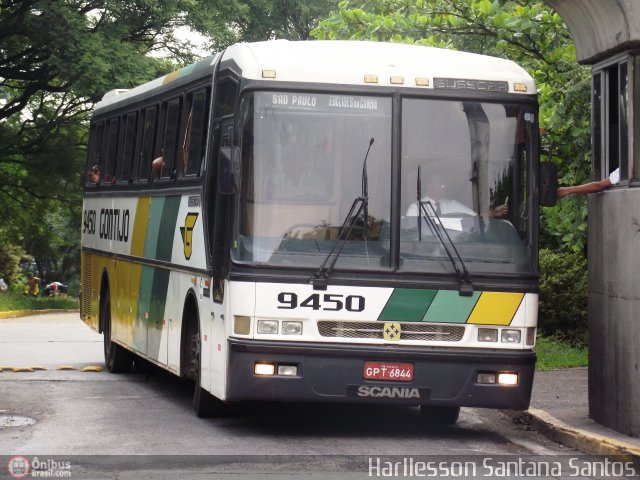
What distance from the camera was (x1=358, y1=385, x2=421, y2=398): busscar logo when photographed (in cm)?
1092

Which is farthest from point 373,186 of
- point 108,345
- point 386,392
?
point 108,345

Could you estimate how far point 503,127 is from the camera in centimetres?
1138

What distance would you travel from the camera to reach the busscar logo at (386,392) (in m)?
10.9

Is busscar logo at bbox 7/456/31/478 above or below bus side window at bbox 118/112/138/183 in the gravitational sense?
below

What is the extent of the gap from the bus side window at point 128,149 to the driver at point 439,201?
5994 millimetres

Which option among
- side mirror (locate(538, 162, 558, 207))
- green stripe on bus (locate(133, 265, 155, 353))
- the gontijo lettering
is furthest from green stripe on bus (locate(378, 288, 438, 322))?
the gontijo lettering

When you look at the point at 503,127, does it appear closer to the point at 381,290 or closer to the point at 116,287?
the point at 381,290

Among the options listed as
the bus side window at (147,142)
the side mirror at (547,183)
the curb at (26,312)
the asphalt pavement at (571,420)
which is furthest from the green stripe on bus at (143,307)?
the curb at (26,312)

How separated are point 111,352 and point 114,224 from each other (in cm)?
159

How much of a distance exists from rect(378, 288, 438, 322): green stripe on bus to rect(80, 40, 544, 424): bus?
14 mm

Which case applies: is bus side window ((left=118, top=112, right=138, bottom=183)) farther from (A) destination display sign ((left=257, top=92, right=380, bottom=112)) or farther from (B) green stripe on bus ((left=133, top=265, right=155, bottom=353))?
(A) destination display sign ((left=257, top=92, right=380, bottom=112))

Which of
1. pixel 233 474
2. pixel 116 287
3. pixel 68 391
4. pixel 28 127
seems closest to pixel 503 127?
pixel 233 474

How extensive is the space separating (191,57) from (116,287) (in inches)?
880

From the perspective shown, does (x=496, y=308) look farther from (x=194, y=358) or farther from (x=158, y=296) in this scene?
(x=158, y=296)
